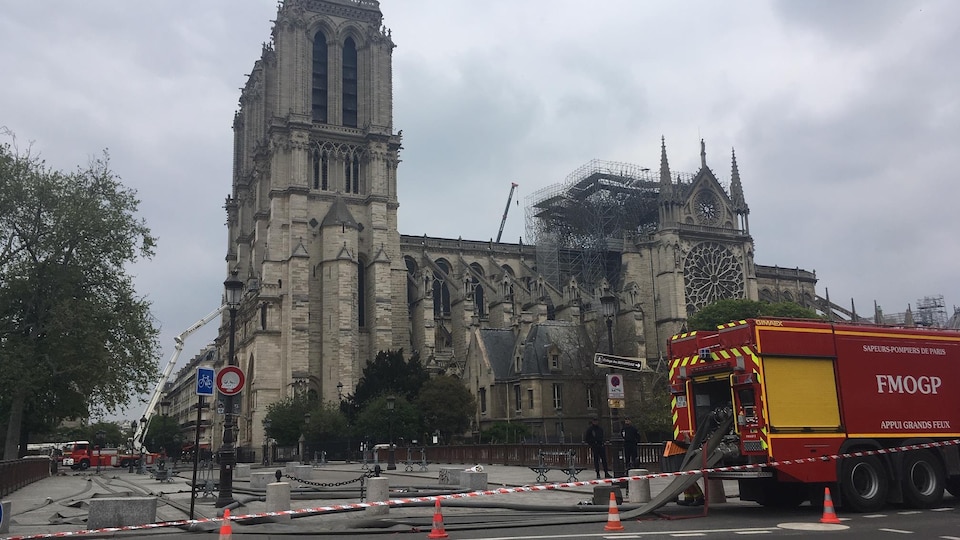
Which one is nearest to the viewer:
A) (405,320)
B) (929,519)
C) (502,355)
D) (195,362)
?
(929,519)

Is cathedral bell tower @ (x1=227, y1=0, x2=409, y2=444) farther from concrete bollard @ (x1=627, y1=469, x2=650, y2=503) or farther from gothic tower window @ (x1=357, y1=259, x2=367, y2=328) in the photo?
concrete bollard @ (x1=627, y1=469, x2=650, y2=503)

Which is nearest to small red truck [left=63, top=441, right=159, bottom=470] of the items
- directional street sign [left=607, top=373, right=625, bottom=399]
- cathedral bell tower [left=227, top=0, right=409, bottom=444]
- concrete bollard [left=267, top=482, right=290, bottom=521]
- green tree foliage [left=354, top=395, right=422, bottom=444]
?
cathedral bell tower [left=227, top=0, right=409, bottom=444]

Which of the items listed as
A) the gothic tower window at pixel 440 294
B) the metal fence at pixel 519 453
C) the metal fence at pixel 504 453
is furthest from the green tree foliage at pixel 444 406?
the gothic tower window at pixel 440 294

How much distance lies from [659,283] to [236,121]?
149 feet

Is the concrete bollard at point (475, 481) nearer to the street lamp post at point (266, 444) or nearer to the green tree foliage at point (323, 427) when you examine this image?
the street lamp post at point (266, 444)

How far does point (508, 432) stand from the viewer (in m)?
49.4

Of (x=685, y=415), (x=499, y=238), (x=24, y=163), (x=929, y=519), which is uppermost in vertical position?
(x=499, y=238)

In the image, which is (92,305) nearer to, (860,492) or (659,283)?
(860,492)

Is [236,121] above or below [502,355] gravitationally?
above

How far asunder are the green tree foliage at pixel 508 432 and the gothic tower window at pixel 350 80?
Answer: 30.3m

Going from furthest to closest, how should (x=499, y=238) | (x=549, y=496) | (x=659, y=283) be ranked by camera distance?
1. (x=499, y=238)
2. (x=659, y=283)
3. (x=549, y=496)

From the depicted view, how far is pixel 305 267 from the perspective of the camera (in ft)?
196

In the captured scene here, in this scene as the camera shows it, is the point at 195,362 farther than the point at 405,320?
Yes

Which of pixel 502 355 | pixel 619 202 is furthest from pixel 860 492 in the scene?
pixel 619 202
